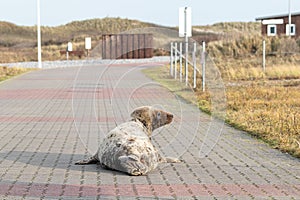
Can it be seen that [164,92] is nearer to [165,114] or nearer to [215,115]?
[215,115]

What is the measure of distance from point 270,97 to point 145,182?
44.5 ft

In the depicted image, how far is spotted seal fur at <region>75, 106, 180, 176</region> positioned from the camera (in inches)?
387

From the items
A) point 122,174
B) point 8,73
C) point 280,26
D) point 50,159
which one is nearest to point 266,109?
point 50,159

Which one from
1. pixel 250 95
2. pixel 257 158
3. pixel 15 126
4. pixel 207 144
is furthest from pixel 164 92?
pixel 257 158

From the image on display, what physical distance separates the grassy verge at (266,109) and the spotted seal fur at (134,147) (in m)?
2.52

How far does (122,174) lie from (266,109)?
9355 mm

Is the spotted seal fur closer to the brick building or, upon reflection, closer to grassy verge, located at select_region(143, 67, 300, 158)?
grassy verge, located at select_region(143, 67, 300, 158)

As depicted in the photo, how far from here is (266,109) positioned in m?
18.7

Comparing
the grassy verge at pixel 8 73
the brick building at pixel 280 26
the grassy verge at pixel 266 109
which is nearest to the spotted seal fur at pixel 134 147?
the grassy verge at pixel 266 109

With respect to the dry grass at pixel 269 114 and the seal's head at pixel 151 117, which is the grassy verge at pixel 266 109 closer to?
the dry grass at pixel 269 114

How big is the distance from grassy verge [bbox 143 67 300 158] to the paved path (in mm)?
387

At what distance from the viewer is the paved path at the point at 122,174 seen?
8.91m

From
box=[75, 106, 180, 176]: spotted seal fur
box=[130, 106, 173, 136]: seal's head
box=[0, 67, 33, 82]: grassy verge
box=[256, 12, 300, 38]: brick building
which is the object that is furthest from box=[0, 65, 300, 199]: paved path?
box=[256, 12, 300, 38]: brick building

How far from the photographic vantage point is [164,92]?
84.4 ft
